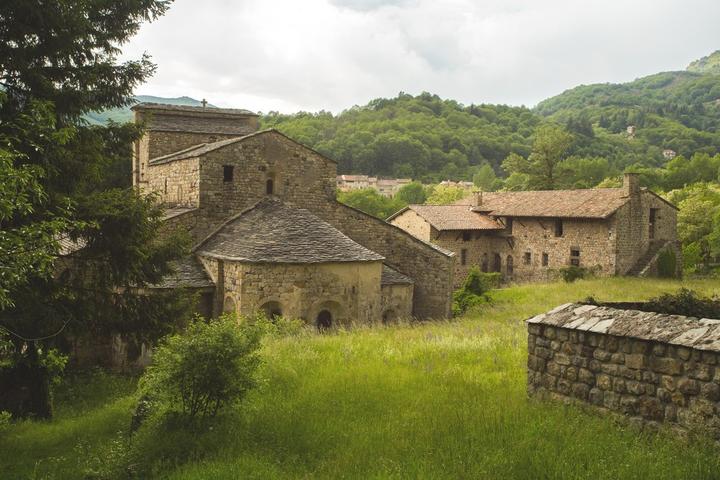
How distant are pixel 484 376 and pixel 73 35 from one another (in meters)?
8.48

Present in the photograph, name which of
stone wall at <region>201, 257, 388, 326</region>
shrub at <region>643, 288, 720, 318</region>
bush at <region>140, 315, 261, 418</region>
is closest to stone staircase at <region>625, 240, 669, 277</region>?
stone wall at <region>201, 257, 388, 326</region>

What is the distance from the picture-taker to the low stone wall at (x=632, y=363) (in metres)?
5.30

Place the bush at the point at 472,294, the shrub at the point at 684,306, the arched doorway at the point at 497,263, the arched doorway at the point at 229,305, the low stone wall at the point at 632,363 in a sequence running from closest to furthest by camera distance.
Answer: the low stone wall at the point at 632,363
the shrub at the point at 684,306
the arched doorway at the point at 229,305
the bush at the point at 472,294
the arched doorway at the point at 497,263

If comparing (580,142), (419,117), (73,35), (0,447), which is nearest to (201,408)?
(0,447)

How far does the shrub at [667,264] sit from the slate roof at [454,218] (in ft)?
31.0

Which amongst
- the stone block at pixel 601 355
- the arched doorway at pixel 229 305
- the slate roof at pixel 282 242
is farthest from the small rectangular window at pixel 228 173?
the stone block at pixel 601 355

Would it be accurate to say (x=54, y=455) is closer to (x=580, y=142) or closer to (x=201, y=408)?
(x=201, y=408)

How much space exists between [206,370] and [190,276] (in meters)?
10.6

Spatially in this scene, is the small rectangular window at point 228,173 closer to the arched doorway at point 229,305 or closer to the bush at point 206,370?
the arched doorway at point 229,305

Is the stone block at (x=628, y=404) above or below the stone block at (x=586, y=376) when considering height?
below

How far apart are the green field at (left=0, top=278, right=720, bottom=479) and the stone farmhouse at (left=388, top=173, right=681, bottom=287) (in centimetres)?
2383

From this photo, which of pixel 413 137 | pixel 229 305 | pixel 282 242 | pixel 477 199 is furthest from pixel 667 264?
pixel 413 137

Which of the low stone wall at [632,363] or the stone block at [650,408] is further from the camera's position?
the stone block at [650,408]

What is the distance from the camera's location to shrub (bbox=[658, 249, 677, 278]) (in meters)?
33.7
